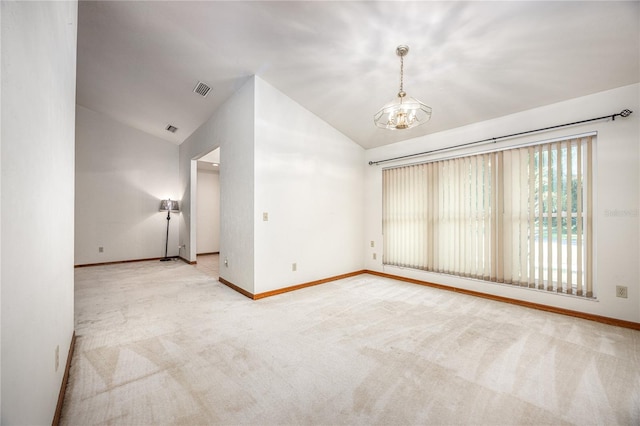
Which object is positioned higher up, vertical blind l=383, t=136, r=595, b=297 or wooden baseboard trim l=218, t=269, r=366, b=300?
vertical blind l=383, t=136, r=595, b=297

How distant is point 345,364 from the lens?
6.81 ft

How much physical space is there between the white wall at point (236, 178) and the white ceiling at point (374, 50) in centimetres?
39

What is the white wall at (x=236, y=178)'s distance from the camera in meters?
3.78

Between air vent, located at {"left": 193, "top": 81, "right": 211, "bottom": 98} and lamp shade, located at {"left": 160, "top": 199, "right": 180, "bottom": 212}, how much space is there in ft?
11.2

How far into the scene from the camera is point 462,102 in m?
3.48

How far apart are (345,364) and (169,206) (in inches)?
243

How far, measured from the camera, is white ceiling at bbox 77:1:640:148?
233 cm

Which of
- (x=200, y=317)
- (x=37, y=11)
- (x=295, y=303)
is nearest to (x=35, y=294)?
(x=37, y=11)

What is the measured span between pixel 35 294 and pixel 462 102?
14.0ft

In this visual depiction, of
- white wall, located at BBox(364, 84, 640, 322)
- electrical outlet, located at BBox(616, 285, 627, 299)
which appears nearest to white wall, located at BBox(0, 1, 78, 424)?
white wall, located at BBox(364, 84, 640, 322)

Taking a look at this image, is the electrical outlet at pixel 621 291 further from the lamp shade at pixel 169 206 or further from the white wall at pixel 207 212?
the white wall at pixel 207 212

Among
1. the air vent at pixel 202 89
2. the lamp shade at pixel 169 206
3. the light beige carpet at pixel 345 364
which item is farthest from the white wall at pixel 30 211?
the lamp shade at pixel 169 206

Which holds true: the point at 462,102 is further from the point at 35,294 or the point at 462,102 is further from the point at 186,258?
the point at 186,258

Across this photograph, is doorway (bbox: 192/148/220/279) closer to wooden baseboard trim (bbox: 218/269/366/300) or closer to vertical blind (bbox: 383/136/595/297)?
wooden baseboard trim (bbox: 218/269/366/300)
